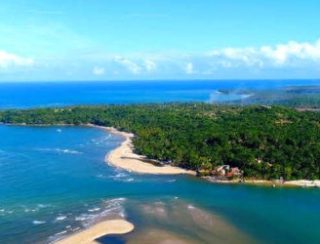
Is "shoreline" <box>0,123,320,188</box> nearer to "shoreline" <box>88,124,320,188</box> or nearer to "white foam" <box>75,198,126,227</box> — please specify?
"shoreline" <box>88,124,320,188</box>

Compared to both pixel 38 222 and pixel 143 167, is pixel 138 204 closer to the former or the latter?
pixel 38 222

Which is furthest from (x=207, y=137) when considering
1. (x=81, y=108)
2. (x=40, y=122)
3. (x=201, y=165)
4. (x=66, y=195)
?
(x=81, y=108)

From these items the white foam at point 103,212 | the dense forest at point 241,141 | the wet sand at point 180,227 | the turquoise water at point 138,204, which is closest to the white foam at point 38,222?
the turquoise water at point 138,204

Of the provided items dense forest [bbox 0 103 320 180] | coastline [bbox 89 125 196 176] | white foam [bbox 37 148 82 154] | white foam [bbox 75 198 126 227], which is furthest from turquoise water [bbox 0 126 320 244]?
white foam [bbox 37 148 82 154]

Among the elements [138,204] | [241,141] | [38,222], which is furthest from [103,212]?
[241,141]

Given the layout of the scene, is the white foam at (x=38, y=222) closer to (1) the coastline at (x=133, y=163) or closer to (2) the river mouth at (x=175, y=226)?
(2) the river mouth at (x=175, y=226)
